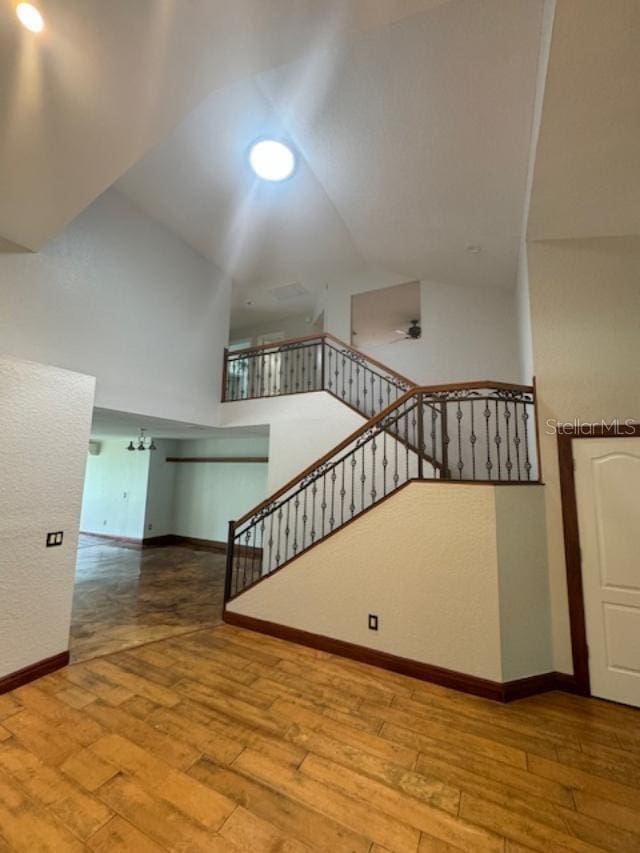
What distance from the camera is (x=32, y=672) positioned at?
2.82 m

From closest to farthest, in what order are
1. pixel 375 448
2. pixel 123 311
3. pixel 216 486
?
pixel 375 448, pixel 123 311, pixel 216 486

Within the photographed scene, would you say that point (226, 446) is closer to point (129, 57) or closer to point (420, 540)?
point (420, 540)

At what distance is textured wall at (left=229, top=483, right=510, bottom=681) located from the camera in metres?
2.80

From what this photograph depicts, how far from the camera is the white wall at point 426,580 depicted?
2.79 m

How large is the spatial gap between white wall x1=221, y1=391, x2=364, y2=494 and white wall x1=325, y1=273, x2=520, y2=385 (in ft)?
5.24

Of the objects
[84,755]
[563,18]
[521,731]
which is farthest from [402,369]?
[84,755]

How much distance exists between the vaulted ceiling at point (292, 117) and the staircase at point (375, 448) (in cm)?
181

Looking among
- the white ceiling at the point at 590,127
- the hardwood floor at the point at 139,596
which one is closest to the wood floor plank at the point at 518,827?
the hardwood floor at the point at 139,596

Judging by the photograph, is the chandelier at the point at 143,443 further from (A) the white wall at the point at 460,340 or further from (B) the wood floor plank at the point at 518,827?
(B) the wood floor plank at the point at 518,827

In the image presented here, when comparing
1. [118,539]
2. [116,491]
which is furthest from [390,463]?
[116,491]

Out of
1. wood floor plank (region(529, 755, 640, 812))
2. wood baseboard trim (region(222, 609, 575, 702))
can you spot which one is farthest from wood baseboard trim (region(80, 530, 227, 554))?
wood floor plank (region(529, 755, 640, 812))

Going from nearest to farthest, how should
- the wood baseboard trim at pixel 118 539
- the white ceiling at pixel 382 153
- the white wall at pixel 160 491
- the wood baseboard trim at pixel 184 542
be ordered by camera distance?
1. the white ceiling at pixel 382 153
2. the wood baseboard trim at pixel 184 542
3. the wood baseboard trim at pixel 118 539
4. the white wall at pixel 160 491

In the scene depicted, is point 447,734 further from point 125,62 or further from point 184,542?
point 184,542

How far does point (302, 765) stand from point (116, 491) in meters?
8.29
